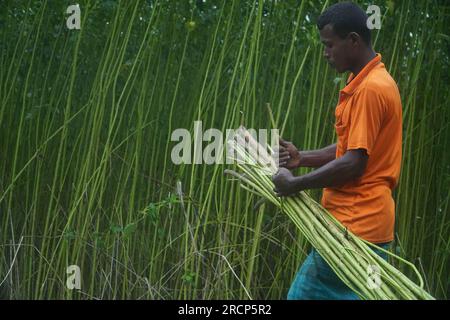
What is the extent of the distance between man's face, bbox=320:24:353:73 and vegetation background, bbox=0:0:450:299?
72 centimetres

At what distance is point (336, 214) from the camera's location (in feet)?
8.10

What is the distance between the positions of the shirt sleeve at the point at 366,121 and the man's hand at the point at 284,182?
0.54 ft

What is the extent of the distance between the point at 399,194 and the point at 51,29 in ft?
5.00

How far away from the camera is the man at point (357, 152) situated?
7.60ft

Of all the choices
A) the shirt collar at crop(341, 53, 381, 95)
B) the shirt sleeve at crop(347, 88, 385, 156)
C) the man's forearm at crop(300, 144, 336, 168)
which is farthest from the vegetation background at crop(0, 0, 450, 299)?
the shirt sleeve at crop(347, 88, 385, 156)

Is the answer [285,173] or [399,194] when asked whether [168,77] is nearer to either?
[399,194]

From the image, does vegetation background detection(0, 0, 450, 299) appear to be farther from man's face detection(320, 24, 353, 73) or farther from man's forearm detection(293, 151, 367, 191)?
man's forearm detection(293, 151, 367, 191)

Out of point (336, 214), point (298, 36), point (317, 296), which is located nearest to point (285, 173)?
point (336, 214)

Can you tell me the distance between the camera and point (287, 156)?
2598mm

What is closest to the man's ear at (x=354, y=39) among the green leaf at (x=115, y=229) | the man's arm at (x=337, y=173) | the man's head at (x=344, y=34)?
the man's head at (x=344, y=34)

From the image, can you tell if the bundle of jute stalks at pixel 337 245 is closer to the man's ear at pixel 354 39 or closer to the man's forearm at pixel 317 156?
the man's forearm at pixel 317 156

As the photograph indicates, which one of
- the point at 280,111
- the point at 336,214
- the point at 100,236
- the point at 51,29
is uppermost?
the point at 51,29

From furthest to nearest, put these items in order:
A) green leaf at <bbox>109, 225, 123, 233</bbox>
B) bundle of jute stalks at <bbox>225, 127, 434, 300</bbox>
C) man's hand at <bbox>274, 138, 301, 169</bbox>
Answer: green leaf at <bbox>109, 225, 123, 233</bbox> < man's hand at <bbox>274, 138, 301, 169</bbox> < bundle of jute stalks at <bbox>225, 127, 434, 300</bbox>

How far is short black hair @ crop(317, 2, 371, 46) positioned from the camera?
2393 millimetres
